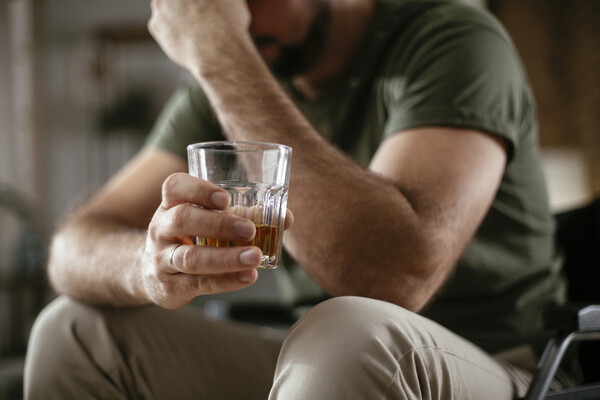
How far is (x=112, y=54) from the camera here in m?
4.14

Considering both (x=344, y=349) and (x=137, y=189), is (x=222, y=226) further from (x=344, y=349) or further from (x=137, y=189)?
(x=137, y=189)

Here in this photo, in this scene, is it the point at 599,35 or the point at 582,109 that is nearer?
the point at 599,35

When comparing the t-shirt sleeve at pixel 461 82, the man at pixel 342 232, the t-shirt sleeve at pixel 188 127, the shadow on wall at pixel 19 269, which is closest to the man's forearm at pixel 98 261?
the man at pixel 342 232

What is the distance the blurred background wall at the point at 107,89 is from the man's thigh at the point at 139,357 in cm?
328

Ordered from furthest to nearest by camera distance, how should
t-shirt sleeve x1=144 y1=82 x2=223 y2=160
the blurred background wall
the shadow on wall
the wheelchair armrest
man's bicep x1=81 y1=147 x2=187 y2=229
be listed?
the blurred background wall → the shadow on wall → t-shirt sleeve x1=144 y1=82 x2=223 y2=160 → man's bicep x1=81 y1=147 x2=187 y2=229 → the wheelchair armrest

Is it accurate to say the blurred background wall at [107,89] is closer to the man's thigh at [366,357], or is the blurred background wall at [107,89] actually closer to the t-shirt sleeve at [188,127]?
the t-shirt sleeve at [188,127]

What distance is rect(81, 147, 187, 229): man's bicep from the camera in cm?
110

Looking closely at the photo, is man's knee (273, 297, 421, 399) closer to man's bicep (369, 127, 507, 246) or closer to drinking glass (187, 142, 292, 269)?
drinking glass (187, 142, 292, 269)

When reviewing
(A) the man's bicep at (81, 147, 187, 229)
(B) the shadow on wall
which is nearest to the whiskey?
(A) the man's bicep at (81, 147, 187, 229)

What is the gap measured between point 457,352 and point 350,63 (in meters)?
0.67

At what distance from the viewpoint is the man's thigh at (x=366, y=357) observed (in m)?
0.48

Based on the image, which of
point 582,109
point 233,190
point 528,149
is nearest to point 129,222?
point 233,190

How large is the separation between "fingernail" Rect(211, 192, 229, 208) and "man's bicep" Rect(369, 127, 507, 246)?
326 millimetres

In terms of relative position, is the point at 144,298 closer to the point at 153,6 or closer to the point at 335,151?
the point at 335,151
